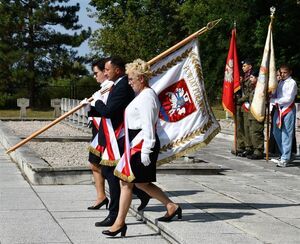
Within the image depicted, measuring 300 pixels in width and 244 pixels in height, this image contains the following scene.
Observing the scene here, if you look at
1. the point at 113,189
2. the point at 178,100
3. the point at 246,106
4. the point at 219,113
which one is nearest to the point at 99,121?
the point at 178,100

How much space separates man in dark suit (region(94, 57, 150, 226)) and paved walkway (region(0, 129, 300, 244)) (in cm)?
32

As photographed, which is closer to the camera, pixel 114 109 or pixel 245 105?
pixel 114 109

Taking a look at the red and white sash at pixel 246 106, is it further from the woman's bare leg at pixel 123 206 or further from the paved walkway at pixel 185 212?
the woman's bare leg at pixel 123 206

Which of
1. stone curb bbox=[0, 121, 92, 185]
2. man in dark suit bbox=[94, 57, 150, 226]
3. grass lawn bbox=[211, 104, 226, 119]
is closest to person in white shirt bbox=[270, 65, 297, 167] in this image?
stone curb bbox=[0, 121, 92, 185]

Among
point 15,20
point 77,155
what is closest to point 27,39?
point 15,20

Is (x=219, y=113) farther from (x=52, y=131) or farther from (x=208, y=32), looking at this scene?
(x=52, y=131)

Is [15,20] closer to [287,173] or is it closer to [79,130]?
[79,130]

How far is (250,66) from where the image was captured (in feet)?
48.9

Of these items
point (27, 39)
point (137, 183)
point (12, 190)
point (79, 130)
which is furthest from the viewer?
point (27, 39)

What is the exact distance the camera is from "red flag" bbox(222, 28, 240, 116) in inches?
542

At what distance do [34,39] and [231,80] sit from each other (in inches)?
1529

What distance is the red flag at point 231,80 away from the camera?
1376 centimetres

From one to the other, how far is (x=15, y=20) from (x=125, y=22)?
10.4 m

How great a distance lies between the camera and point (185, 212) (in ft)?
26.7
